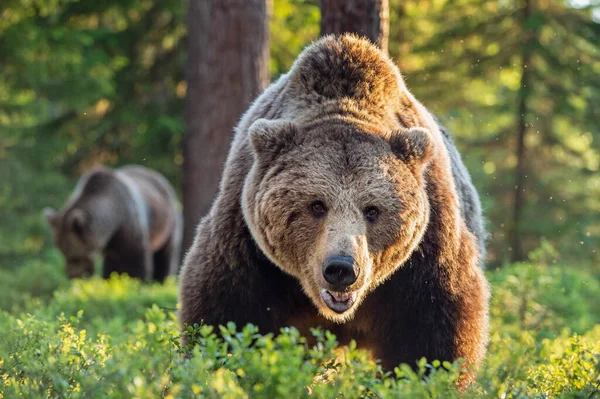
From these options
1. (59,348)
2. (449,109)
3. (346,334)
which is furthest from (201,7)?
(449,109)

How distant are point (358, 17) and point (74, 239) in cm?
825

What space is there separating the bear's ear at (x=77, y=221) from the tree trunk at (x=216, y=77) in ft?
Answer: 11.7

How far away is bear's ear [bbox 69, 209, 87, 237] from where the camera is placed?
536 inches

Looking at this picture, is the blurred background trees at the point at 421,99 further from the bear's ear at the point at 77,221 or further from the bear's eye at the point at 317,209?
the bear's eye at the point at 317,209

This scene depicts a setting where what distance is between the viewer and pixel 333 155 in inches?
174

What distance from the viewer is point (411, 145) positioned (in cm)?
448

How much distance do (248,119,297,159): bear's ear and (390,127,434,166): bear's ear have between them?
0.55m

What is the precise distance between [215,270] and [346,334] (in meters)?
0.95

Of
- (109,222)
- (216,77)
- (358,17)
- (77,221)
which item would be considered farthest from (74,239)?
(358,17)

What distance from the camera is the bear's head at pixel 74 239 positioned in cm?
1373

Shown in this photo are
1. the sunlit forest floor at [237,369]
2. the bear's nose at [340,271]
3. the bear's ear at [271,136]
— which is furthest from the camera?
the bear's ear at [271,136]

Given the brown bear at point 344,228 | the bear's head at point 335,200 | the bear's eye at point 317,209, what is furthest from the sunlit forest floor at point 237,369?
the bear's eye at point 317,209

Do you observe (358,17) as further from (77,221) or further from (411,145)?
(77,221)

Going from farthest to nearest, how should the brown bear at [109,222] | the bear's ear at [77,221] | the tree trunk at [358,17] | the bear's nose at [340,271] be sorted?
the brown bear at [109,222]
the bear's ear at [77,221]
the tree trunk at [358,17]
the bear's nose at [340,271]
